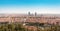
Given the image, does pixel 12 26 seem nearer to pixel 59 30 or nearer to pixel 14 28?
pixel 14 28

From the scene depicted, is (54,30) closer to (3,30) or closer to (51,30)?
(51,30)

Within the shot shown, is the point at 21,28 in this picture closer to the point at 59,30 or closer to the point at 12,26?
the point at 12,26

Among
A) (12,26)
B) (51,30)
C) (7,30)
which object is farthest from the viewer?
(51,30)

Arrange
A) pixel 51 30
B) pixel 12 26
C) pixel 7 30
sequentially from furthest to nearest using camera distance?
pixel 51 30 → pixel 12 26 → pixel 7 30

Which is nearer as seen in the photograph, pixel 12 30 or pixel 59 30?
pixel 12 30

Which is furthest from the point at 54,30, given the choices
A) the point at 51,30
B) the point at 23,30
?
the point at 23,30

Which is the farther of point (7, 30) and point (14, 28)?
point (14, 28)

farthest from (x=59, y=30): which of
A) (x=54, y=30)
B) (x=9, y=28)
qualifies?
(x=9, y=28)

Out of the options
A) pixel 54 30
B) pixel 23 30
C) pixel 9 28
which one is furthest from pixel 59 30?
pixel 9 28
